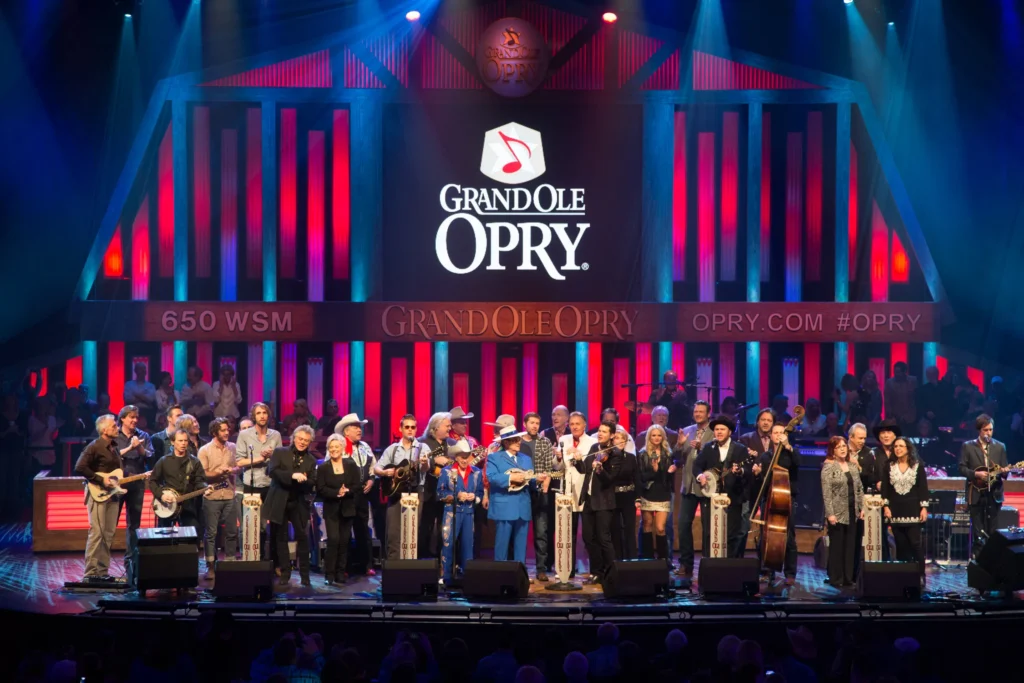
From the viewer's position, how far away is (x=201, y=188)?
19953 millimetres

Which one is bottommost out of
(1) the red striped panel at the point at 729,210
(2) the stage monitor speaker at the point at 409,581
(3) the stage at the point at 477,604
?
(3) the stage at the point at 477,604

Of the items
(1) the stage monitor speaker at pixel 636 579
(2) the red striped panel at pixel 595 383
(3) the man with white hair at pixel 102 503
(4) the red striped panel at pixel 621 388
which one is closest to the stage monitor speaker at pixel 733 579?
(1) the stage monitor speaker at pixel 636 579

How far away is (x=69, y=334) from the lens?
19438mm

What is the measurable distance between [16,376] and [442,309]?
638 cm

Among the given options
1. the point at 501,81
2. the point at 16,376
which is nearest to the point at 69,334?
the point at 16,376

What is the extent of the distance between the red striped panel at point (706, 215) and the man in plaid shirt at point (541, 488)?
712 cm

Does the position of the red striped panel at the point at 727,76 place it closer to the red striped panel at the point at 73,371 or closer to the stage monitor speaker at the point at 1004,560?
the stage monitor speaker at the point at 1004,560

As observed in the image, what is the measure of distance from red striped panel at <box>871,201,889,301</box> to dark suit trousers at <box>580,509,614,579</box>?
28.0 feet

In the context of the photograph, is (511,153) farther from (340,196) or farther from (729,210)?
(729,210)

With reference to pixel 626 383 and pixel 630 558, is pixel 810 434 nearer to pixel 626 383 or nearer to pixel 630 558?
pixel 626 383

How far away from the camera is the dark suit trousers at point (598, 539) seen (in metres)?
13.3

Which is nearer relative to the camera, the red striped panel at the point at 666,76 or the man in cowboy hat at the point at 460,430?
the man in cowboy hat at the point at 460,430

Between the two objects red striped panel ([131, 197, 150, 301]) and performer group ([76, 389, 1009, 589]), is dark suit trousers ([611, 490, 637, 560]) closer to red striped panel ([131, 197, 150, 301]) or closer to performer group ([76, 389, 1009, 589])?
performer group ([76, 389, 1009, 589])

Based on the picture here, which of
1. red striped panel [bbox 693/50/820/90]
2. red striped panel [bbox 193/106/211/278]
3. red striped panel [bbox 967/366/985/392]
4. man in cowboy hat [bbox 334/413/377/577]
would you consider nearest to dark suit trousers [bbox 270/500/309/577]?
man in cowboy hat [bbox 334/413/377/577]
